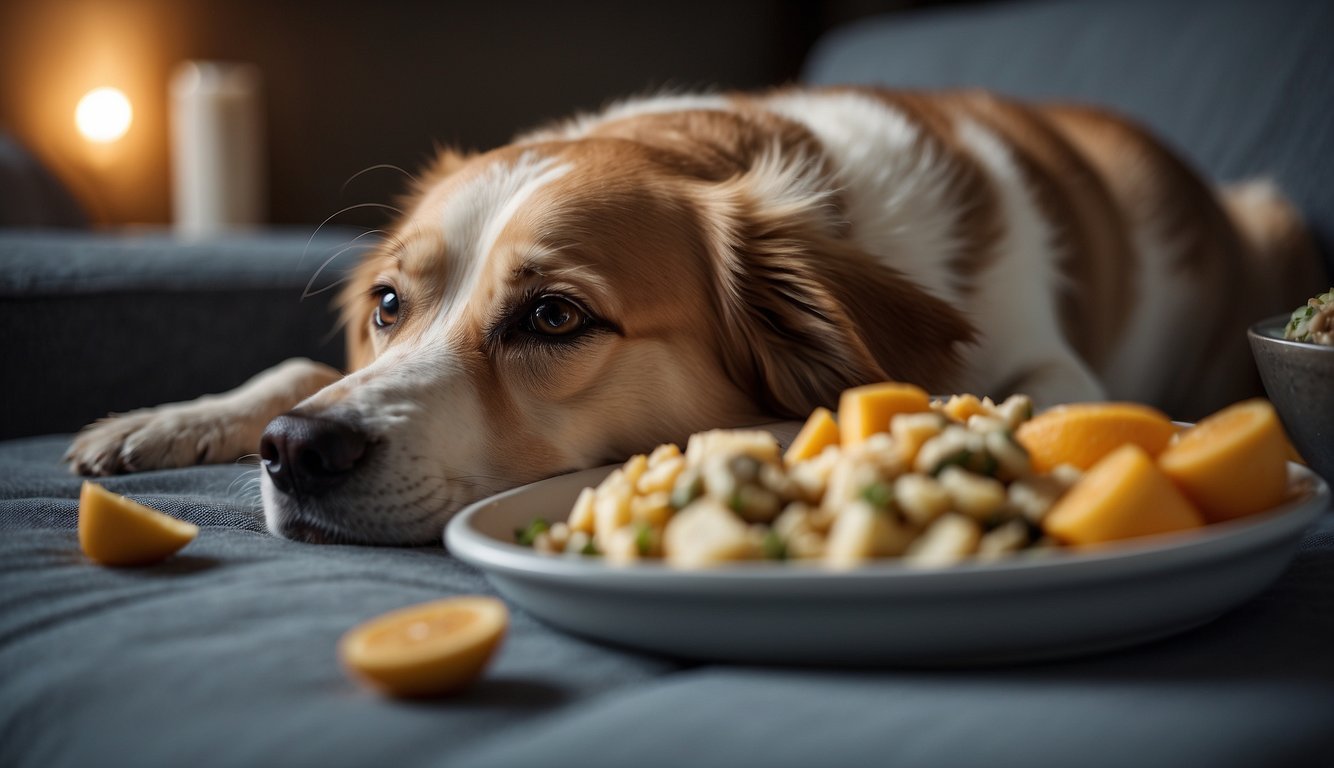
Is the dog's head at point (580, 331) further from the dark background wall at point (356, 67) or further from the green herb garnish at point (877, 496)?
the dark background wall at point (356, 67)

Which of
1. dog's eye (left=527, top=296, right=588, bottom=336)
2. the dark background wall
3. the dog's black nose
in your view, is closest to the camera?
the dog's black nose

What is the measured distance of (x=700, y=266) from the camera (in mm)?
1501

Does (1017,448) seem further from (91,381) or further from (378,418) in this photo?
(91,381)

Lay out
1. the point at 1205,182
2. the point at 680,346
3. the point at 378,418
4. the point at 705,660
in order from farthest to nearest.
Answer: the point at 1205,182
the point at 680,346
the point at 378,418
the point at 705,660

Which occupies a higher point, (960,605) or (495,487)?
(960,605)

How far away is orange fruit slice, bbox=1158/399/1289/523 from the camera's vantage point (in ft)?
2.70

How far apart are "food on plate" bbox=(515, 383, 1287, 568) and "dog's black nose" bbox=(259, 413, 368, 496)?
303 mm

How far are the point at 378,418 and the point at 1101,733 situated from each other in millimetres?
797

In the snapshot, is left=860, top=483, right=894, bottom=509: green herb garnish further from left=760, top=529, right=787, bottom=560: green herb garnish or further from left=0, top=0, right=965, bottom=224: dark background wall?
left=0, top=0, right=965, bottom=224: dark background wall

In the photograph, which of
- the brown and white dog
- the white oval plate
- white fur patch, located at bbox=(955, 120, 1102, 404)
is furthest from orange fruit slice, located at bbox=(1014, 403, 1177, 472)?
A: white fur patch, located at bbox=(955, 120, 1102, 404)

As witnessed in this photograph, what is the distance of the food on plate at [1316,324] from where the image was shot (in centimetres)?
104

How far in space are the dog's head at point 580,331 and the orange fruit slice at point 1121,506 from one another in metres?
0.63

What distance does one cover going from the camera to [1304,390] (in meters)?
1.05

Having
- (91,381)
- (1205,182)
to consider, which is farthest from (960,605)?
(1205,182)
